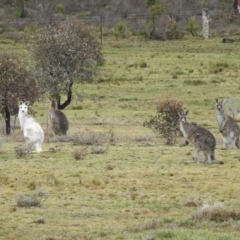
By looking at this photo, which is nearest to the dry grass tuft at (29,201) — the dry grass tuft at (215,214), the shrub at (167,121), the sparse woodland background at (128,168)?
the sparse woodland background at (128,168)

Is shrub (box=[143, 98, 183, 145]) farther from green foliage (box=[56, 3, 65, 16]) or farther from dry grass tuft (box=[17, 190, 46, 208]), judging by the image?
green foliage (box=[56, 3, 65, 16])

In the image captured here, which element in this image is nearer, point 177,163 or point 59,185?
point 59,185

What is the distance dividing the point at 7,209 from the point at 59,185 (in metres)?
3.06

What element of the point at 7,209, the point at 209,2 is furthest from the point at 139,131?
the point at 209,2

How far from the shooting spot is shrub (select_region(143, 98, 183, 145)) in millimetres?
31094

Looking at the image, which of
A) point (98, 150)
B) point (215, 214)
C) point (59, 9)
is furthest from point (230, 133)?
point (59, 9)

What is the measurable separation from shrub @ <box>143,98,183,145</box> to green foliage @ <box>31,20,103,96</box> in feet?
37.5

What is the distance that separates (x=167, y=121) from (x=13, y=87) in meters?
7.40

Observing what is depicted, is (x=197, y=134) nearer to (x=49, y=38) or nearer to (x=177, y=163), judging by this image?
(x=177, y=163)

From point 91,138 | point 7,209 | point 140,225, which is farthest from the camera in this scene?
point 91,138

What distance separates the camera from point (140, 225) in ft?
45.0

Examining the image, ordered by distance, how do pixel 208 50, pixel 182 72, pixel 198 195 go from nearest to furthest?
pixel 198 195 → pixel 182 72 → pixel 208 50

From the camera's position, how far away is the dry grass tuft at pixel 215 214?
14086 millimetres

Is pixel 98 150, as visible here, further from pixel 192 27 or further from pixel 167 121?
pixel 192 27
